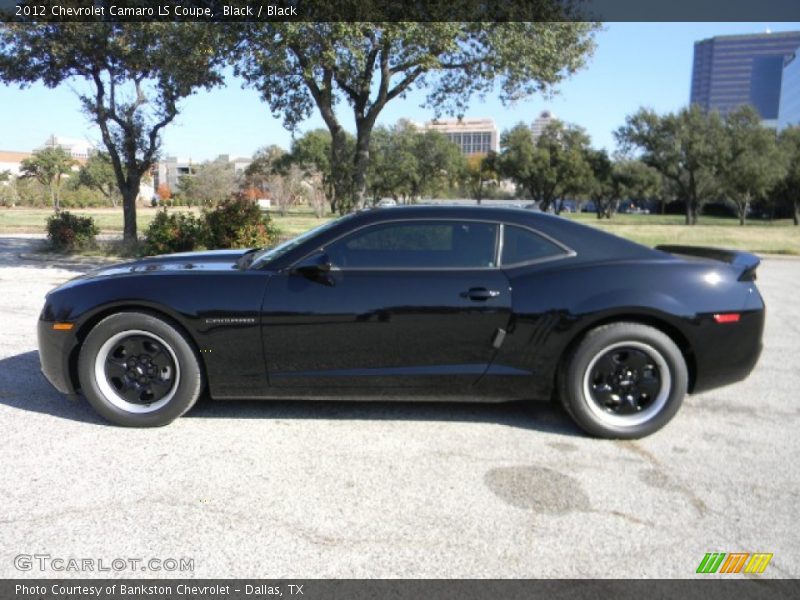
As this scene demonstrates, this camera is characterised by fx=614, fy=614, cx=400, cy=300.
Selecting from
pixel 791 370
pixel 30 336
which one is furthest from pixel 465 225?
pixel 30 336

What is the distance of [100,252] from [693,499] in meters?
15.0

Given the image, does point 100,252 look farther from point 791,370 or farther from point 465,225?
point 791,370

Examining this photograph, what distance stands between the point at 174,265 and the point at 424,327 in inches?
70.8

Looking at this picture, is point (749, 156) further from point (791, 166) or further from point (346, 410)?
point (346, 410)

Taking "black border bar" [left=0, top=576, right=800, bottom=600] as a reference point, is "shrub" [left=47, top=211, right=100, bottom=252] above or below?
above

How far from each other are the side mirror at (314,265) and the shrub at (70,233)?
1357cm

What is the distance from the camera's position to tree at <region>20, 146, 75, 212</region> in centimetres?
Result: 5622

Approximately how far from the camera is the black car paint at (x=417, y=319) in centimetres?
374

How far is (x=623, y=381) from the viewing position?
384cm

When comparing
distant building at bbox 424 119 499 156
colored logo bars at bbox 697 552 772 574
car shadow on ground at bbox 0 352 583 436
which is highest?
distant building at bbox 424 119 499 156

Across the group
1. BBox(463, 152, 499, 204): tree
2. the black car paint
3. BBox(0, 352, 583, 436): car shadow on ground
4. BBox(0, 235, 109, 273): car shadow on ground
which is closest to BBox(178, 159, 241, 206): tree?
BBox(463, 152, 499, 204): tree

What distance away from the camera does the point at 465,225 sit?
156 inches

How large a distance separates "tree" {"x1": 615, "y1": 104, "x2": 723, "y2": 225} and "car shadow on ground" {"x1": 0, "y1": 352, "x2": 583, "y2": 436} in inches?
2013

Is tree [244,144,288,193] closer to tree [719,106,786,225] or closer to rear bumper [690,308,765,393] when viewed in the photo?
tree [719,106,786,225]
